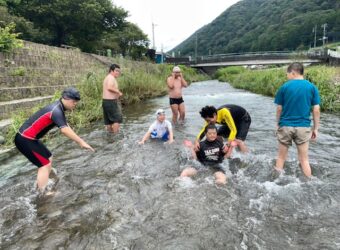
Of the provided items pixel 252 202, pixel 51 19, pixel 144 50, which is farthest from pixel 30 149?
pixel 144 50

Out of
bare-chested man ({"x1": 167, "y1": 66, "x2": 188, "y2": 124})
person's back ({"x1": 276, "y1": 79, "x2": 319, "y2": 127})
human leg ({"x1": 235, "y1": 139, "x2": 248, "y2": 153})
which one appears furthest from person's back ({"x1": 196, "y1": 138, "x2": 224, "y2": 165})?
bare-chested man ({"x1": 167, "y1": 66, "x2": 188, "y2": 124})

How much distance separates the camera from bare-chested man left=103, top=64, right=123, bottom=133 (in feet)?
28.6

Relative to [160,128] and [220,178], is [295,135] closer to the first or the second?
[220,178]

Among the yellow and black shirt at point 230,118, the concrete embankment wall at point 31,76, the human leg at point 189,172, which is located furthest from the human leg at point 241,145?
the concrete embankment wall at point 31,76

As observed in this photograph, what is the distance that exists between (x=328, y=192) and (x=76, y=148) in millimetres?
5440

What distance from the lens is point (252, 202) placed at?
4613 millimetres

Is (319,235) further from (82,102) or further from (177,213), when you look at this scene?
(82,102)

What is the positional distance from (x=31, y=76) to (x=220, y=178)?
10174 mm

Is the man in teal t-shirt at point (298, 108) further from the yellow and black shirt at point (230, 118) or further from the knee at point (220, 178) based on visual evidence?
the knee at point (220, 178)

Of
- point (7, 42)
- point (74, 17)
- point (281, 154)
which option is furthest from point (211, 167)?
point (74, 17)

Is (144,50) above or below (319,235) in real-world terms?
above

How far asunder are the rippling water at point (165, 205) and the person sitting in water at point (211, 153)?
0.18m

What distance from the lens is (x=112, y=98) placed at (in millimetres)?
8914

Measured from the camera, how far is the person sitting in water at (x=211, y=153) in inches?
222
